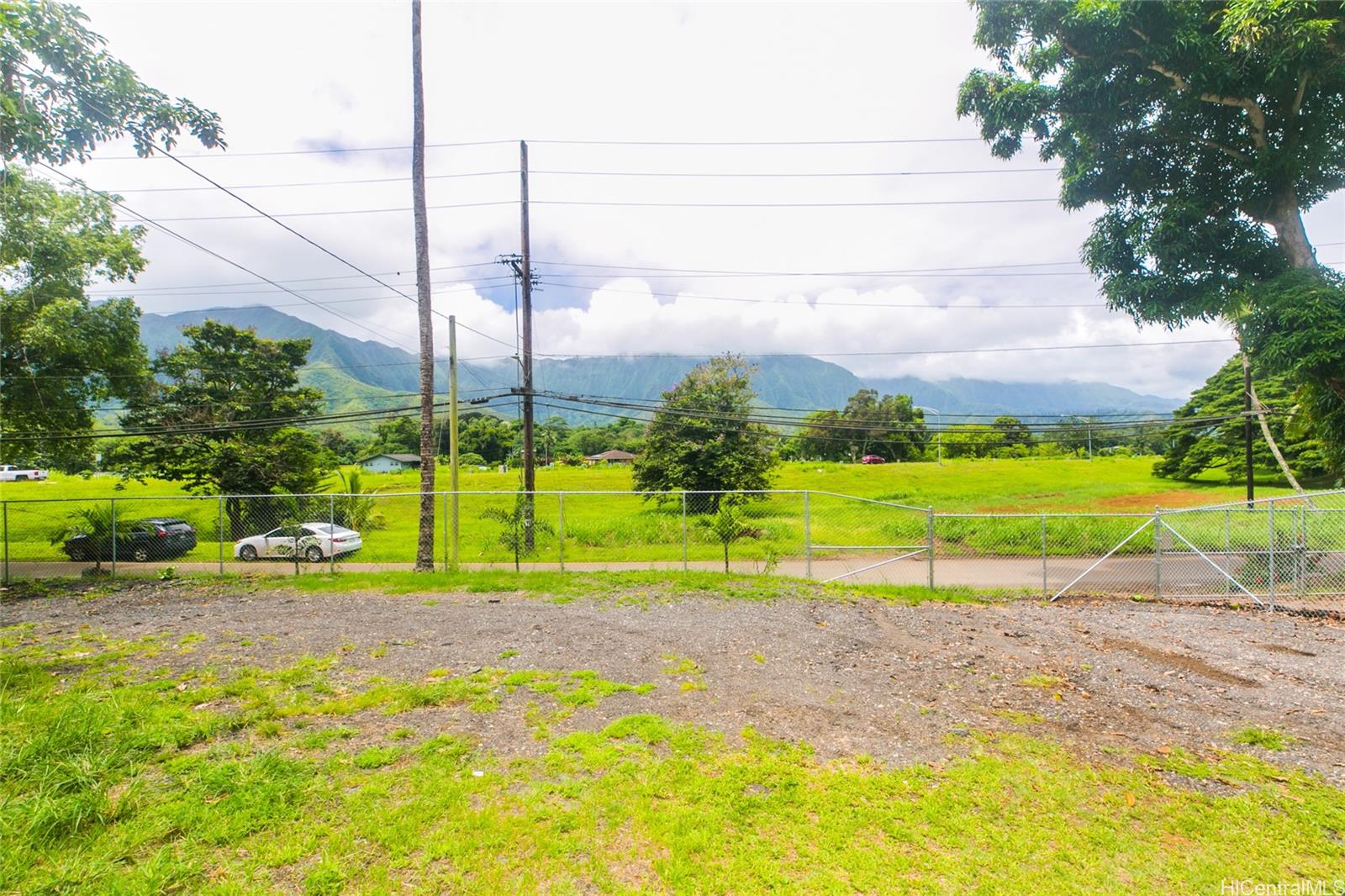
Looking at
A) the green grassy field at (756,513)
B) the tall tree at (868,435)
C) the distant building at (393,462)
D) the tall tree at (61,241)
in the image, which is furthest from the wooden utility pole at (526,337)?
the distant building at (393,462)

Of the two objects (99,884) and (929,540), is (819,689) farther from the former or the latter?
(929,540)

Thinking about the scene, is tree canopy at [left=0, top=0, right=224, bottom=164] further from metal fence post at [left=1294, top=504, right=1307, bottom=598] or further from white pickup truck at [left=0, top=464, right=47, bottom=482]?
white pickup truck at [left=0, top=464, right=47, bottom=482]

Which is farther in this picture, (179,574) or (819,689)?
(179,574)

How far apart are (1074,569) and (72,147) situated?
21903 millimetres

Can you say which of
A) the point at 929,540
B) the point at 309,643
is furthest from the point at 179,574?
the point at 929,540

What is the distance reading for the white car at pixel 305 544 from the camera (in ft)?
48.4

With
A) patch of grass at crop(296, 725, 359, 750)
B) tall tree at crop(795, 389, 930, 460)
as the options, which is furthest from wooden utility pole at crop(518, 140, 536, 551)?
tall tree at crop(795, 389, 930, 460)

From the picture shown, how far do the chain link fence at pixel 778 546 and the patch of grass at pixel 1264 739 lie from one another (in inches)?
211

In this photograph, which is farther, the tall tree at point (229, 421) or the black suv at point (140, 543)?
the tall tree at point (229, 421)

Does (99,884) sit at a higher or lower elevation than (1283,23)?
lower

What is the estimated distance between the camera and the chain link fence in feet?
34.1

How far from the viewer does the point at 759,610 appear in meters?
8.54

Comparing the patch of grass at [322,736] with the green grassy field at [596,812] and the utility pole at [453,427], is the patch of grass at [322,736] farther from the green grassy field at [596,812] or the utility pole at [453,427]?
the utility pole at [453,427]

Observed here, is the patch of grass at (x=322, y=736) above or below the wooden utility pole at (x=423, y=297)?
below
